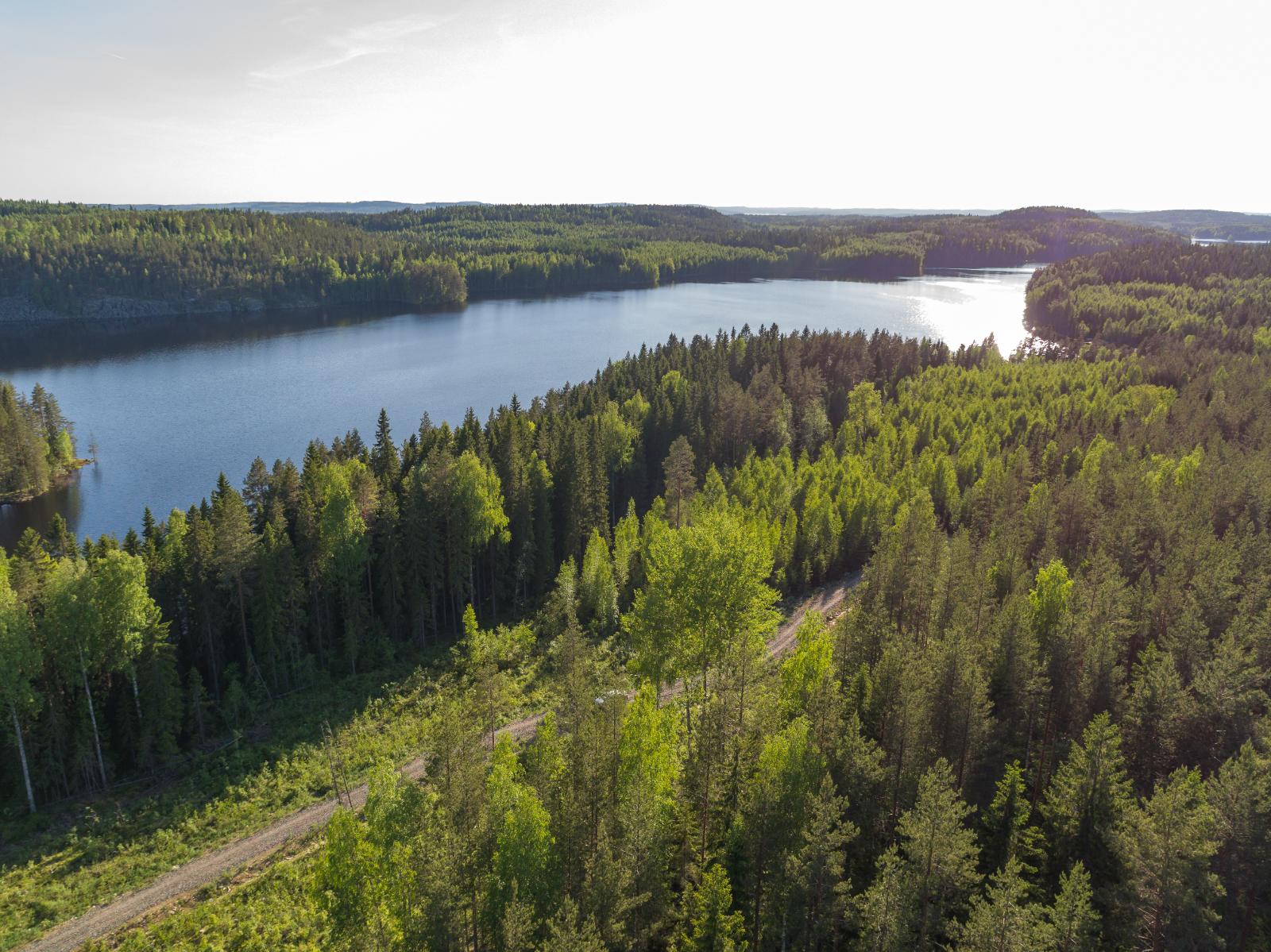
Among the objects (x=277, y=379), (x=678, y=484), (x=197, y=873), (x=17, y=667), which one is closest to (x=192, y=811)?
(x=197, y=873)

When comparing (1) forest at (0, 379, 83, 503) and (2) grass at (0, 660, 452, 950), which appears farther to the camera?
(1) forest at (0, 379, 83, 503)

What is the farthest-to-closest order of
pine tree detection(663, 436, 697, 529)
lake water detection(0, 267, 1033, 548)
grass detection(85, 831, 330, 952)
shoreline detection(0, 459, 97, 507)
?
lake water detection(0, 267, 1033, 548) → shoreline detection(0, 459, 97, 507) → pine tree detection(663, 436, 697, 529) → grass detection(85, 831, 330, 952)

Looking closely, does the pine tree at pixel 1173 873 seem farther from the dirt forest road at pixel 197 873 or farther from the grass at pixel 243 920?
the grass at pixel 243 920

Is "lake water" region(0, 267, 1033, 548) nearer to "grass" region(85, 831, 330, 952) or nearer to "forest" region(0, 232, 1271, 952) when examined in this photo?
"forest" region(0, 232, 1271, 952)

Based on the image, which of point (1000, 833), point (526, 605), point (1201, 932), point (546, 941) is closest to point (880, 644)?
point (1000, 833)

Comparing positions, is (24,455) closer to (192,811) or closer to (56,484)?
(56,484)

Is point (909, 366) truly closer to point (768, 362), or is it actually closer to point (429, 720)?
point (768, 362)

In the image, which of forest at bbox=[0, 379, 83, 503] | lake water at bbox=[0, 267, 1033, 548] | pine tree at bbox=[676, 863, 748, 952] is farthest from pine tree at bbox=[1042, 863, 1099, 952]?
forest at bbox=[0, 379, 83, 503]
